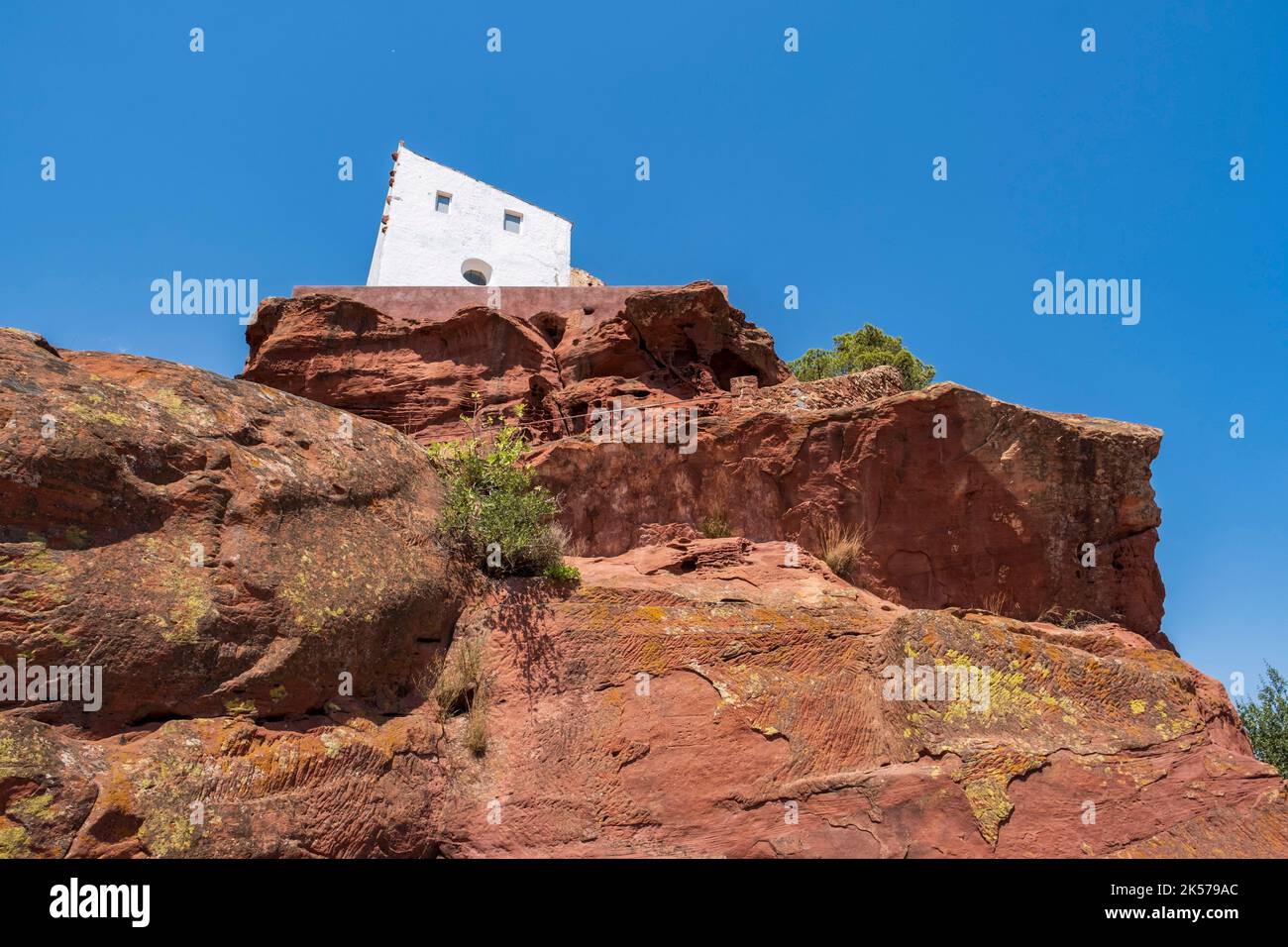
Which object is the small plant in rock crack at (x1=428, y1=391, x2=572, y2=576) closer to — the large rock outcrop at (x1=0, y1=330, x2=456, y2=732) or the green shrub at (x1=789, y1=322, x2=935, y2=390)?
the large rock outcrop at (x1=0, y1=330, x2=456, y2=732)

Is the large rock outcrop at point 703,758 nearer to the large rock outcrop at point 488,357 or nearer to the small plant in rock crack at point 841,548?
the small plant in rock crack at point 841,548

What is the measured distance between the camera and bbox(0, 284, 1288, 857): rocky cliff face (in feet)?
18.3

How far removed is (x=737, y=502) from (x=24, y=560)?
649 cm

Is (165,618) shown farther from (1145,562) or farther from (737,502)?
(1145,562)

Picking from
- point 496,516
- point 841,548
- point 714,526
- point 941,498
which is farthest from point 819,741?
point 941,498

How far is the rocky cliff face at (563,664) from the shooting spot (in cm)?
559

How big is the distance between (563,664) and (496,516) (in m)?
1.61

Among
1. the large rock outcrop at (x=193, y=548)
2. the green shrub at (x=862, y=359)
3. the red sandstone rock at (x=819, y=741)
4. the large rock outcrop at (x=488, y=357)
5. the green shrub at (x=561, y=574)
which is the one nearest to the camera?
the large rock outcrop at (x=193, y=548)

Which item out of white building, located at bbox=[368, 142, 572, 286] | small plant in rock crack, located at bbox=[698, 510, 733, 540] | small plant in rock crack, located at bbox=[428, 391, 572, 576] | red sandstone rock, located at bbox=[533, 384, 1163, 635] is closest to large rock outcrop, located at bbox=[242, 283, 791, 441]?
red sandstone rock, located at bbox=[533, 384, 1163, 635]

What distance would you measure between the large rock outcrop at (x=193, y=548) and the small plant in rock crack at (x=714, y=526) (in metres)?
3.08

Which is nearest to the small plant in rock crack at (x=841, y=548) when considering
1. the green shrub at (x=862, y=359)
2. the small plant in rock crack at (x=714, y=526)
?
the small plant in rock crack at (x=714, y=526)

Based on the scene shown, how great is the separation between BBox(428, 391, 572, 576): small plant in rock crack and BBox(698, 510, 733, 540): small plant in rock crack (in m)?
1.63

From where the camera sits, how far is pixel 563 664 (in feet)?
24.2
